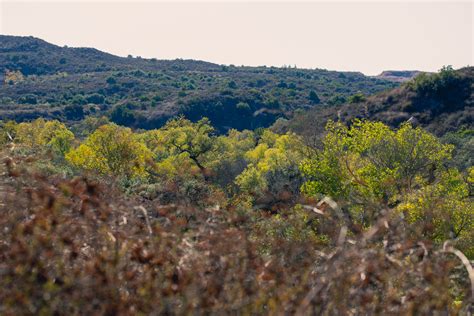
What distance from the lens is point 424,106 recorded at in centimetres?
6812

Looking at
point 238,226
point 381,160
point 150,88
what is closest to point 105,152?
point 381,160

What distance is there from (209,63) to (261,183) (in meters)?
136

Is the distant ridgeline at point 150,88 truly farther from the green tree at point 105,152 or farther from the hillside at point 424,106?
the green tree at point 105,152

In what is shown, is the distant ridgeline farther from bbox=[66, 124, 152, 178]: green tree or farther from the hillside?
bbox=[66, 124, 152, 178]: green tree

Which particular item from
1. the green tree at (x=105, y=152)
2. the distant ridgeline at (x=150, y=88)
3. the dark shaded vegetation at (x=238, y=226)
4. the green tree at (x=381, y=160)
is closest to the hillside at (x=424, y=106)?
the dark shaded vegetation at (x=238, y=226)

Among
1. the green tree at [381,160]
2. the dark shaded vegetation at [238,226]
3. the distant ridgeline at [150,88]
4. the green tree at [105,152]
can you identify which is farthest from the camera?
the distant ridgeline at [150,88]

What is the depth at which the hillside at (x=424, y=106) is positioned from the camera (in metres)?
64.1

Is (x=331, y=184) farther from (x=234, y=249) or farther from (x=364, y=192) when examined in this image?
(x=234, y=249)

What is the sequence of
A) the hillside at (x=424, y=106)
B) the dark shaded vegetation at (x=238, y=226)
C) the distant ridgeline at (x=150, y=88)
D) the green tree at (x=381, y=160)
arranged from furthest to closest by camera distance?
the distant ridgeline at (x=150, y=88), the hillside at (x=424, y=106), the green tree at (x=381, y=160), the dark shaded vegetation at (x=238, y=226)

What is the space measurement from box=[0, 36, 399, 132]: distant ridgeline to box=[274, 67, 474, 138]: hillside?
4872 millimetres

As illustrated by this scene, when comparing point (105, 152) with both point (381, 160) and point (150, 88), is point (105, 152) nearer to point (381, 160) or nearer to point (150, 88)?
point (381, 160)

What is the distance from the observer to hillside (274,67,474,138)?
64.1m

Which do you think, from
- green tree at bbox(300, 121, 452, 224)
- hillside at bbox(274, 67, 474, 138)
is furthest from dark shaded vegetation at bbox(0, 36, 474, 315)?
hillside at bbox(274, 67, 474, 138)

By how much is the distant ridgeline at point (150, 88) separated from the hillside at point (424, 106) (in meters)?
4.87
